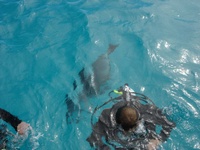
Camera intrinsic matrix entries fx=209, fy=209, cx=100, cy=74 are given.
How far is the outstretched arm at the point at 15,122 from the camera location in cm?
572

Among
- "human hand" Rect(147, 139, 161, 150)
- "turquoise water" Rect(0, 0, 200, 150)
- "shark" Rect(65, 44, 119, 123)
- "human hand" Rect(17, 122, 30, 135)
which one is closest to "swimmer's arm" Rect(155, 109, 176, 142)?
"human hand" Rect(147, 139, 161, 150)

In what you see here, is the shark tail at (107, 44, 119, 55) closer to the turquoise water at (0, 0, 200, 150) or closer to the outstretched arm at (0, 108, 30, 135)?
the turquoise water at (0, 0, 200, 150)

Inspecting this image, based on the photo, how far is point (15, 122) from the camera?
5727 millimetres

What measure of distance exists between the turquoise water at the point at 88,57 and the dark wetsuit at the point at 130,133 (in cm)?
86

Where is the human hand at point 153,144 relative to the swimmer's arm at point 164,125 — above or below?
below

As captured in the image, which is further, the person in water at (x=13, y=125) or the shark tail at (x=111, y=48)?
the shark tail at (x=111, y=48)

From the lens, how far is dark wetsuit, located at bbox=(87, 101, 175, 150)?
15.0 feet

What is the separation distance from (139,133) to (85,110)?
2.29 metres

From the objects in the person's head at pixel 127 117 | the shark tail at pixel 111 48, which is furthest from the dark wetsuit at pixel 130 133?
the shark tail at pixel 111 48

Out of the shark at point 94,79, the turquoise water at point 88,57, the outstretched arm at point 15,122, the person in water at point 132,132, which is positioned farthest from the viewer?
the shark at point 94,79

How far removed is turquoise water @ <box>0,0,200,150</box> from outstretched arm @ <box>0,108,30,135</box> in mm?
309

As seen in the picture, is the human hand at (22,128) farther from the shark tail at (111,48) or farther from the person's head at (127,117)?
the shark tail at (111,48)

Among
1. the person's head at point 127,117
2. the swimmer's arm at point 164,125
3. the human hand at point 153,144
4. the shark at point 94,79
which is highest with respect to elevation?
the person's head at point 127,117

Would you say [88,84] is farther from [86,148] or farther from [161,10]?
[161,10]
